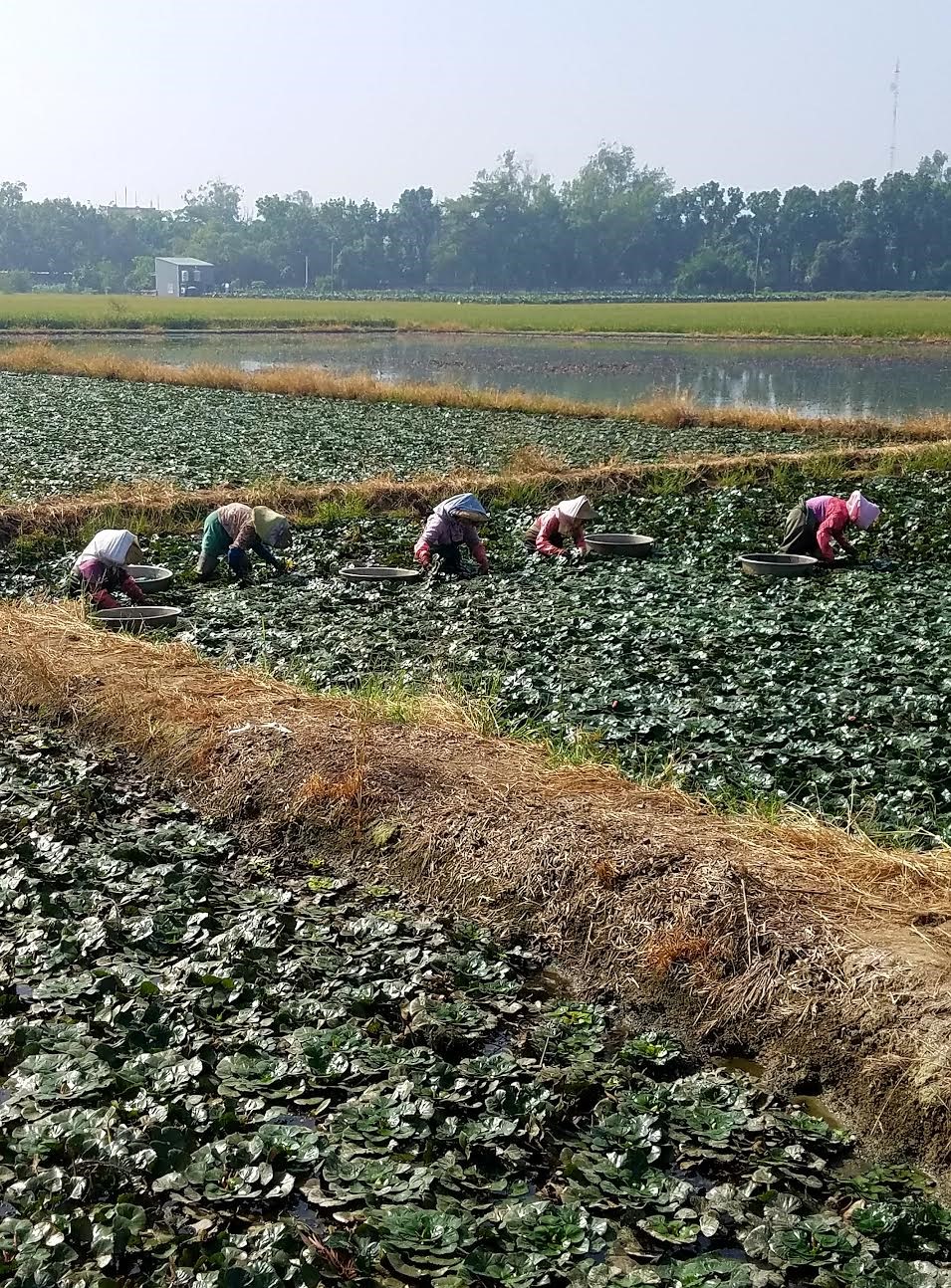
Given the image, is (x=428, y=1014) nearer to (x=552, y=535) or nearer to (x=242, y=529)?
(x=242, y=529)

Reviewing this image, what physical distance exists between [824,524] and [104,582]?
732 centimetres

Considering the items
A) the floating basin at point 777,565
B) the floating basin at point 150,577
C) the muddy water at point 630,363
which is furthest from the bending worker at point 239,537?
the muddy water at point 630,363

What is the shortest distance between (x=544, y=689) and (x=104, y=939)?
12.9 ft

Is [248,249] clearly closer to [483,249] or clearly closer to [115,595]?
[483,249]

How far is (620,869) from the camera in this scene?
6031 mm

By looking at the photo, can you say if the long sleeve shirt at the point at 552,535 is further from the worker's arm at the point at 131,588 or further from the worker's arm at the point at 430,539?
the worker's arm at the point at 131,588

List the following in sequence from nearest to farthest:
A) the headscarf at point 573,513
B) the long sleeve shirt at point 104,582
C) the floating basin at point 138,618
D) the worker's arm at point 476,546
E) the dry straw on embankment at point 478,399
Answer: the floating basin at point 138,618 → the long sleeve shirt at point 104,582 → the worker's arm at point 476,546 → the headscarf at point 573,513 → the dry straw on embankment at point 478,399

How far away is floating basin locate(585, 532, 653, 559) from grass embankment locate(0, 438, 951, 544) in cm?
297

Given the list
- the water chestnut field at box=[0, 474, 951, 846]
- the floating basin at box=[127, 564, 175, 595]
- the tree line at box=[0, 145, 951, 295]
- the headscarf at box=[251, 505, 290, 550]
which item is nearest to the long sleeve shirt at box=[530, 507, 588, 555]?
the water chestnut field at box=[0, 474, 951, 846]

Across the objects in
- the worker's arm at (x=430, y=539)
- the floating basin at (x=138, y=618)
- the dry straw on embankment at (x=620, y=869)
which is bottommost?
the dry straw on embankment at (x=620, y=869)

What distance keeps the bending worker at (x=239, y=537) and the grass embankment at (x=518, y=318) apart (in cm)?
4683

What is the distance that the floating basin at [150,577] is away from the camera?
12.0 m

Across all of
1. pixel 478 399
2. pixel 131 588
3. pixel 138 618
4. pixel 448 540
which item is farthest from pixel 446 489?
pixel 478 399

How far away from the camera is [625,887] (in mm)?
5938
